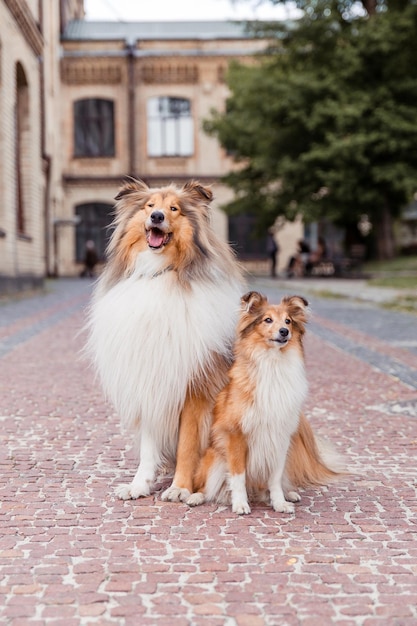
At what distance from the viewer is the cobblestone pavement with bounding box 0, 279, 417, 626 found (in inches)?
118

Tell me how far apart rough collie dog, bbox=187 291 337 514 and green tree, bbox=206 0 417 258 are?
23.2 m

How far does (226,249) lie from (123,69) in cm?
4015

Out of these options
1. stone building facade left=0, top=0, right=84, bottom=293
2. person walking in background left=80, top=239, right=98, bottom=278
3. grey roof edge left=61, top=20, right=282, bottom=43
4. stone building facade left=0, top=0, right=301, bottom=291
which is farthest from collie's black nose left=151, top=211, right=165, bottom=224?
grey roof edge left=61, top=20, right=282, bottom=43

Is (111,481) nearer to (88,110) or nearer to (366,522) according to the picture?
(366,522)

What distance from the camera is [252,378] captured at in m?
4.14

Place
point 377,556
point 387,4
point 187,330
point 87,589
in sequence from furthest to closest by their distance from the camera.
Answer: point 387,4 < point 187,330 < point 377,556 < point 87,589

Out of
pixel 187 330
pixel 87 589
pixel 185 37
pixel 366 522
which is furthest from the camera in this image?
pixel 185 37

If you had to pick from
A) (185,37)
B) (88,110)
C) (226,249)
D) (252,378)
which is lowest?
(252,378)

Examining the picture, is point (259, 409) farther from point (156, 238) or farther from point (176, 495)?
point (156, 238)

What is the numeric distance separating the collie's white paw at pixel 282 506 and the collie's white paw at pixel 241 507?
15cm

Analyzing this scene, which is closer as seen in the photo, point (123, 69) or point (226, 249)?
point (226, 249)

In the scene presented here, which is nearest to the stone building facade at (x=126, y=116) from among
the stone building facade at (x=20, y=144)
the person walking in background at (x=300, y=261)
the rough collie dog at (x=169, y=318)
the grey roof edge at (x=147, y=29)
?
the grey roof edge at (x=147, y=29)

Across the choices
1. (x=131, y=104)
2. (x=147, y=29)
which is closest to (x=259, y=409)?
(x=131, y=104)

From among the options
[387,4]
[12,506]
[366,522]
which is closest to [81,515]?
[12,506]
